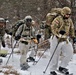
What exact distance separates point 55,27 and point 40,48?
862cm

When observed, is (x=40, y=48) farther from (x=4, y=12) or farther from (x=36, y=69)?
(x=4, y=12)

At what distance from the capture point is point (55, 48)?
9180 millimetres

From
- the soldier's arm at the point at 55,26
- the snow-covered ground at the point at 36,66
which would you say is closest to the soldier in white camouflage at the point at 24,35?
the snow-covered ground at the point at 36,66

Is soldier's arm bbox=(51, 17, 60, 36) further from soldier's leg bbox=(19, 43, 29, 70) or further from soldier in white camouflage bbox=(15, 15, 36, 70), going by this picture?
soldier's leg bbox=(19, 43, 29, 70)

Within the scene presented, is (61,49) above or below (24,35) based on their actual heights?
below

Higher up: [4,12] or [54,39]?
[54,39]

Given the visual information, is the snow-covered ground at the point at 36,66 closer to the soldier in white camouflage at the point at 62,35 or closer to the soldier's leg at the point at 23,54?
the soldier's leg at the point at 23,54

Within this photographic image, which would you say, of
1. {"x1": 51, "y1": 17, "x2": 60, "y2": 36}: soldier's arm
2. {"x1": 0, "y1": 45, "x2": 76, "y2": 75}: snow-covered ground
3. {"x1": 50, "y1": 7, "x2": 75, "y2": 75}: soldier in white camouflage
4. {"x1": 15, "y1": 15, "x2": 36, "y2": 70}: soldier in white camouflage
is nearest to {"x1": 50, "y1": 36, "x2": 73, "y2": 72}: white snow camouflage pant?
{"x1": 50, "y1": 7, "x2": 75, "y2": 75}: soldier in white camouflage

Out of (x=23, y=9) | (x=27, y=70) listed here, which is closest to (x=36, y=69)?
(x=27, y=70)

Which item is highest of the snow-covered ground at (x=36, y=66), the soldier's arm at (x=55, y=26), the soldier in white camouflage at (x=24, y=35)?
the soldier's arm at (x=55, y=26)

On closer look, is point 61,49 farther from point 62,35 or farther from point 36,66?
point 36,66

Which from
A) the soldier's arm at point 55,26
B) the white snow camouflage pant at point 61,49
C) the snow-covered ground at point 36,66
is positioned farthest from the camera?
the snow-covered ground at point 36,66

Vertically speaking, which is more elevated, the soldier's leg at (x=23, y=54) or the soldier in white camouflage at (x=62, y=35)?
the soldier in white camouflage at (x=62, y=35)

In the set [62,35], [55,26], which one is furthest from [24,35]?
[62,35]
